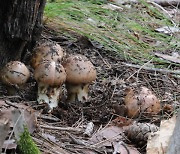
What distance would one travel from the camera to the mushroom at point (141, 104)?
327cm

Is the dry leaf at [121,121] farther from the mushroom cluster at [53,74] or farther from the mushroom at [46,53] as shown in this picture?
the mushroom at [46,53]

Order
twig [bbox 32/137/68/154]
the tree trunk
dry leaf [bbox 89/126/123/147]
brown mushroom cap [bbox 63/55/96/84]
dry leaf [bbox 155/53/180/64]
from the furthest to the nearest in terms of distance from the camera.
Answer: dry leaf [bbox 155/53/180/64] → the tree trunk → brown mushroom cap [bbox 63/55/96/84] → dry leaf [bbox 89/126/123/147] → twig [bbox 32/137/68/154]

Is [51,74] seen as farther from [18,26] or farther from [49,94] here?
[18,26]

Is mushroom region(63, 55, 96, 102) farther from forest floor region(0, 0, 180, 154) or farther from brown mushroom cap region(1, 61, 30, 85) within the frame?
brown mushroom cap region(1, 61, 30, 85)

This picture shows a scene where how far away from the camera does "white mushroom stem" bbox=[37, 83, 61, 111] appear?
326 cm

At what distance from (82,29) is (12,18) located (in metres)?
1.30

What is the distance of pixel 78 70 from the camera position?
325 centimetres

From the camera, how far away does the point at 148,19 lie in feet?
18.9

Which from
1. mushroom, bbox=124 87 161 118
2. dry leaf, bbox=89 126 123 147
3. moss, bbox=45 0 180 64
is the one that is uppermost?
mushroom, bbox=124 87 161 118

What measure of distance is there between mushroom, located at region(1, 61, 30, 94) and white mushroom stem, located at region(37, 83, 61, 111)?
11 centimetres

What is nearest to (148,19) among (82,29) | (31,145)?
(82,29)

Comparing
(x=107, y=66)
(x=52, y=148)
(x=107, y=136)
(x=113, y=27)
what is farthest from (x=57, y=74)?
(x=113, y=27)

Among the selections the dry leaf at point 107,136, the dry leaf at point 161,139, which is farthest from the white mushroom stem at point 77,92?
the dry leaf at point 161,139

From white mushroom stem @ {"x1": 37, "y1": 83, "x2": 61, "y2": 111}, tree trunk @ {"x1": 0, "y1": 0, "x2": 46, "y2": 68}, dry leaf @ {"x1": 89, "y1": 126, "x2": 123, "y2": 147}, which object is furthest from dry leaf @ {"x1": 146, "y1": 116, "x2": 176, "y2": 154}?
tree trunk @ {"x1": 0, "y1": 0, "x2": 46, "y2": 68}
